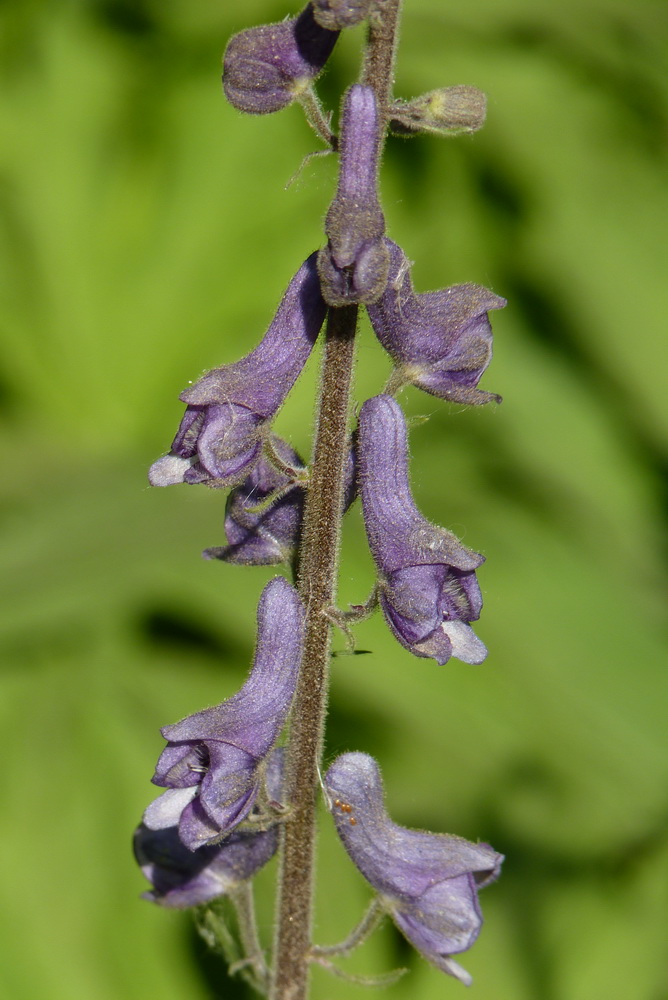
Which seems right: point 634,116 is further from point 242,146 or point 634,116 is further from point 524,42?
point 242,146

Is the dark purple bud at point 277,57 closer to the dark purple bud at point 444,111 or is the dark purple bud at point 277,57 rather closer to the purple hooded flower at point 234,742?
the dark purple bud at point 444,111

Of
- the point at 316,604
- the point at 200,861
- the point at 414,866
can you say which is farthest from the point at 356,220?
the point at 200,861

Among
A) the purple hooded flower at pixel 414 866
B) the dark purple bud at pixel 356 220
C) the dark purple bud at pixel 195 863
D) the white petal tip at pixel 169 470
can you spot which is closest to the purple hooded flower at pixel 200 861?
the dark purple bud at pixel 195 863

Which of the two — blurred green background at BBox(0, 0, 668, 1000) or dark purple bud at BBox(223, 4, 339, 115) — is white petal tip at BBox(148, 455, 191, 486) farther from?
blurred green background at BBox(0, 0, 668, 1000)

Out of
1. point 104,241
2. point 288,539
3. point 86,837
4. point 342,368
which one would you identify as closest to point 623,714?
point 86,837

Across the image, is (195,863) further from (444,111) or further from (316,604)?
(444,111)

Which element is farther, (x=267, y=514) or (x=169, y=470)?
(x=267, y=514)

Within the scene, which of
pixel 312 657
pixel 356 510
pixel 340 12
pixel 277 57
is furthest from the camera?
pixel 356 510
